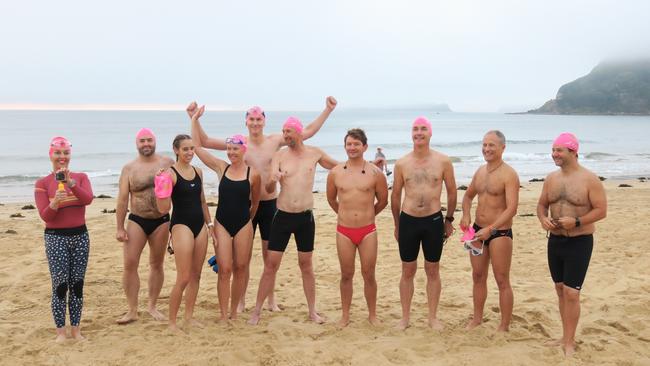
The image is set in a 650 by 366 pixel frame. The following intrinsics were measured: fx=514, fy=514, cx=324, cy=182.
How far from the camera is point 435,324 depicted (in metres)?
5.88

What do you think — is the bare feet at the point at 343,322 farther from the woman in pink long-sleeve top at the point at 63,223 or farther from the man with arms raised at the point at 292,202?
the woman in pink long-sleeve top at the point at 63,223

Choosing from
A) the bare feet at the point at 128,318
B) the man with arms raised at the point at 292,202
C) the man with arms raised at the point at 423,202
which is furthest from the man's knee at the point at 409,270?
the bare feet at the point at 128,318

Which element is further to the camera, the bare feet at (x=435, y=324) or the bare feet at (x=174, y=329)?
the bare feet at (x=435, y=324)

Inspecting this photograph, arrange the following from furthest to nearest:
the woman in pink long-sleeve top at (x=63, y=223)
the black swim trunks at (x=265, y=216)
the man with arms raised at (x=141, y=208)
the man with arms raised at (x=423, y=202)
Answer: the black swim trunks at (x=265, y=216) < the man with arms raised at (x=141, y=208) < the man with arms raised at (x=423, y=202) < the woman in pink long-sleeve top at (x=63, y=223)

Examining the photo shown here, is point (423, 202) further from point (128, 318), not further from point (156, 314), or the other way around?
point (128, 318)

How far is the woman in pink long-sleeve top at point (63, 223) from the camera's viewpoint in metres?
5.02

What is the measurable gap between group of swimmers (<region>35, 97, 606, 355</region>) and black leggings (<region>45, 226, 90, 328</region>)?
0.03ft

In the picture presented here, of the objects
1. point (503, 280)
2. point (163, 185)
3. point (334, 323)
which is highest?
point (163, 185)

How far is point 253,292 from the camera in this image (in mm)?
7449

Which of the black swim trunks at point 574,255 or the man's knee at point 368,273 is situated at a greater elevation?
the black swim trunks at point 574,255

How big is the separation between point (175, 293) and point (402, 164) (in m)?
2.87

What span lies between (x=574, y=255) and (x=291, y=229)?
2.95 metres

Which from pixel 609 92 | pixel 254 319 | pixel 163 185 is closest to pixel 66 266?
pixel 163 185

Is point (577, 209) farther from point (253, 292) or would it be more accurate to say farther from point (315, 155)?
point (253, 292)
